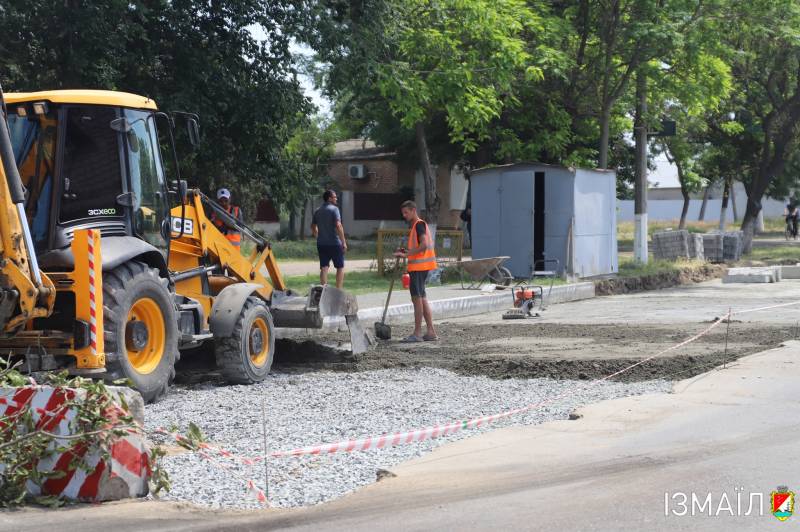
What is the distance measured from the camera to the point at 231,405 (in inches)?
364

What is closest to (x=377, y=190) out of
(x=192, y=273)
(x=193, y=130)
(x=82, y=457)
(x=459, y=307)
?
(x=459, y=307)

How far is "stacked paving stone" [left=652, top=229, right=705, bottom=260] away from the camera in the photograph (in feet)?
97.1

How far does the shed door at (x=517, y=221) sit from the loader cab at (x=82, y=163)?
15.2 metres

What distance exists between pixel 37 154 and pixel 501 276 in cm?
1444

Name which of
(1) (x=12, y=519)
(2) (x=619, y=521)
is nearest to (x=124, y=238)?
(1) (x=12, y=519)

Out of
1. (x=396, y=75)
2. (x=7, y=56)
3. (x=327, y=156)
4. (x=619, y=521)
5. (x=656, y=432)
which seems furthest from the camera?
(x=327, y=156)

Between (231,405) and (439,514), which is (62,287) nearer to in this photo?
(231,405)

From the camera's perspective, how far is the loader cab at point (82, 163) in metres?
8.98

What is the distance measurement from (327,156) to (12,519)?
43589mm

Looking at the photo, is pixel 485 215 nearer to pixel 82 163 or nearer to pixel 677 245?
pixel 677 245

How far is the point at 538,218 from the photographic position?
984 inches

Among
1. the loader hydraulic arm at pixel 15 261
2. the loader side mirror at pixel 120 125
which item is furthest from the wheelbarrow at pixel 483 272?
the loader hydraulic arm at pixel 15 261

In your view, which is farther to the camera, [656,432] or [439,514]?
[656,432]

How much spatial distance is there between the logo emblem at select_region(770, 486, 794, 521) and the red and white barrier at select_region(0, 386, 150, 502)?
11.6ft
